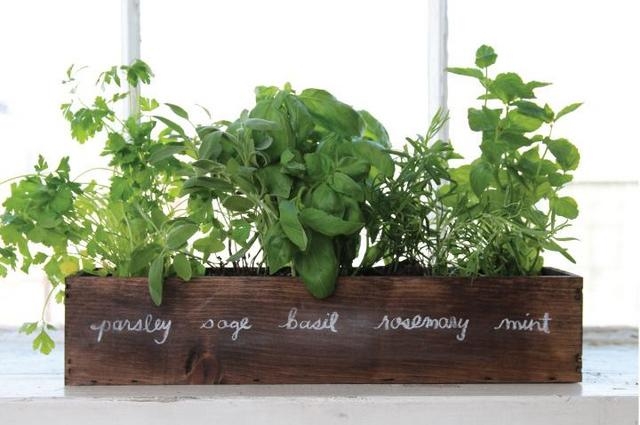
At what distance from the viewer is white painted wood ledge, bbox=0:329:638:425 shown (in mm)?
854

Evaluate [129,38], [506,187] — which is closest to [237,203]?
[506,187]

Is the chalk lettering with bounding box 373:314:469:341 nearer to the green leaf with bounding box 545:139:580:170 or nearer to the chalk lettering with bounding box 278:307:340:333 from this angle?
the chalk lettering with bounding box 278:307:340:333

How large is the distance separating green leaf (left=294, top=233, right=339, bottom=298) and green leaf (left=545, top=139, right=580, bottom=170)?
0.31 metres

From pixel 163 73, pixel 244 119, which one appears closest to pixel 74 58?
pixel 163 73

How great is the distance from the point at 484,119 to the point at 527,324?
259mm

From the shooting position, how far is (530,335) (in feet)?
3.00

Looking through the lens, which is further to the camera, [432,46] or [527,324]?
[432,46]

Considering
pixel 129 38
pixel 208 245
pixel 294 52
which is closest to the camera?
pixel 208 245

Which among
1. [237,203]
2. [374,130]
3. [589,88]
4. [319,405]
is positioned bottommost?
[319,405]

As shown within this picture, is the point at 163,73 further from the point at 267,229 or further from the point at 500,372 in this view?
the point at 500,372

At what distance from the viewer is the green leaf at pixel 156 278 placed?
2.82 feet

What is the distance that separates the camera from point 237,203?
35.2 inches

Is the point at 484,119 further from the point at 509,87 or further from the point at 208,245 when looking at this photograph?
the point at 208,245

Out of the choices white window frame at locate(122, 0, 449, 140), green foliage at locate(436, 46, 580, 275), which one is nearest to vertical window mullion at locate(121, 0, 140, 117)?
white window frame at locate(122, 0, 449, 140)
